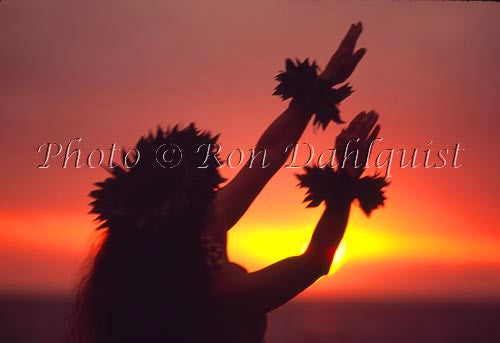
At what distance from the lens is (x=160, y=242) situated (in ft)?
2.59

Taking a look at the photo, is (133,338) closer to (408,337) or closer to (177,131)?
(177,131)

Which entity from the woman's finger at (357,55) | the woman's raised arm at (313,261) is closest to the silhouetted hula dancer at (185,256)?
the woman's raised arm at (313,261)

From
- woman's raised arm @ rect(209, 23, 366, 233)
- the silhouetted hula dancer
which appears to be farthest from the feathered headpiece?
the silhouetted hula dancer

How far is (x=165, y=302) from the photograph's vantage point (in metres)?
0.78

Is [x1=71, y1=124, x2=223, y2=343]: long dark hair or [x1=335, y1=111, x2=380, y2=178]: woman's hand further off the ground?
[x1=335, y1=111, x2=380, y2=178]: woman's hand

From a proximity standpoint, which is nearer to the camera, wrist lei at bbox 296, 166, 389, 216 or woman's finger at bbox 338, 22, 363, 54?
wrist lei at bbox 296, 166, 389, 216

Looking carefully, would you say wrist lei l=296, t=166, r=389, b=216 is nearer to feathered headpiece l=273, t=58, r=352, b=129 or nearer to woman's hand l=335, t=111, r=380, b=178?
woman's hand l=335, t=111, r=380, b=178

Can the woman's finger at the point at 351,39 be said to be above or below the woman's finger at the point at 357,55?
above

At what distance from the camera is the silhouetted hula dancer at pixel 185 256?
0.74 meters

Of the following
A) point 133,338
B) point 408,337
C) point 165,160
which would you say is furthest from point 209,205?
point 408,337

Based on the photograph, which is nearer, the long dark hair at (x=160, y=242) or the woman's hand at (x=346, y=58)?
the long dark hair at (x=160, y=242)

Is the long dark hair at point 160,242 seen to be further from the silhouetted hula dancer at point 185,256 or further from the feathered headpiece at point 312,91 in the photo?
the feathered headpiece at point 312,91

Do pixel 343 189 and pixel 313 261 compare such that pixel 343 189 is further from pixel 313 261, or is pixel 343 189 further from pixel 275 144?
pixel 275 144

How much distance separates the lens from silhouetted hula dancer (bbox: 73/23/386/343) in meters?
0.74
